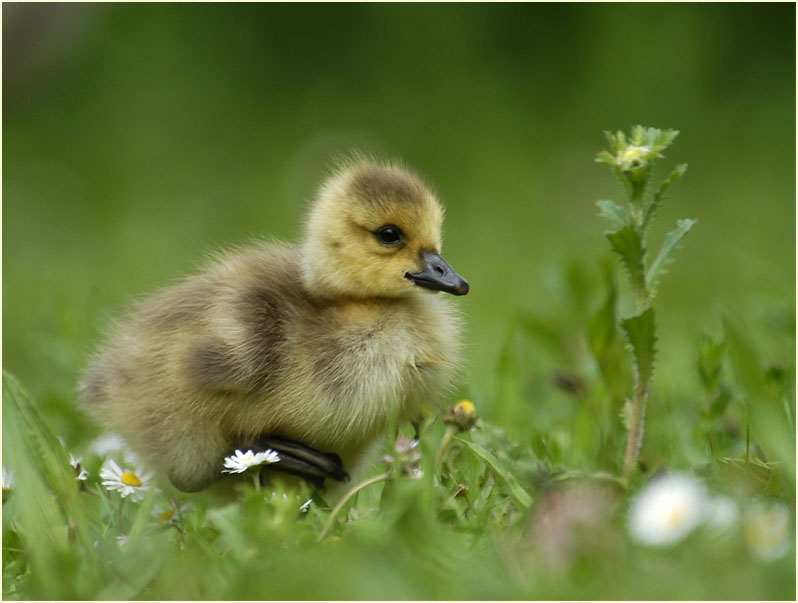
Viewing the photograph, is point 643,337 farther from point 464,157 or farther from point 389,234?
point 464,157

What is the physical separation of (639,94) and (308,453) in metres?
5.69

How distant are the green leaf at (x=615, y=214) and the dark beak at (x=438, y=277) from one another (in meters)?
0.37

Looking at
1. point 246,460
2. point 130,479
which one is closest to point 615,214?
point 246,460

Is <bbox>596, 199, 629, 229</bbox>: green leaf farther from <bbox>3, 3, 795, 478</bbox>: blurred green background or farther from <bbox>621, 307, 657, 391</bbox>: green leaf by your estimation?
<bbox>3, 3, 795, 478</bbox>: blurred green background

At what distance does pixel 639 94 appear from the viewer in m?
7.25

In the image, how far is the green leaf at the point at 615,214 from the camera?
189cm

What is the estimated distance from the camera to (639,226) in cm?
189

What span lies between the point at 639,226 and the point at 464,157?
5293 mm

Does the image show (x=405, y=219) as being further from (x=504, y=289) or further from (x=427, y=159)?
(x=427, y=159)

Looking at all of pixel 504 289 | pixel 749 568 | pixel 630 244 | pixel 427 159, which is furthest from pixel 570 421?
pixel 427 159

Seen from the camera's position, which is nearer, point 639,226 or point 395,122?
point 639,226

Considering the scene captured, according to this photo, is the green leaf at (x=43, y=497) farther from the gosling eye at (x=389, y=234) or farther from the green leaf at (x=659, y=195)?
the green leaf at (x=659, y=195)

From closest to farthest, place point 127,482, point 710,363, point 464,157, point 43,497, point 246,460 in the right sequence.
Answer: point 43,497 → point 246,460 → point 127,482 → point 710,363 → point 464,157

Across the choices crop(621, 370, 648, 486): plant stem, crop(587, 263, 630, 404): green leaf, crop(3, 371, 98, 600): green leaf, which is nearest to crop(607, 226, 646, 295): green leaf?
crop(621, 370, 648, 486): plant stem
